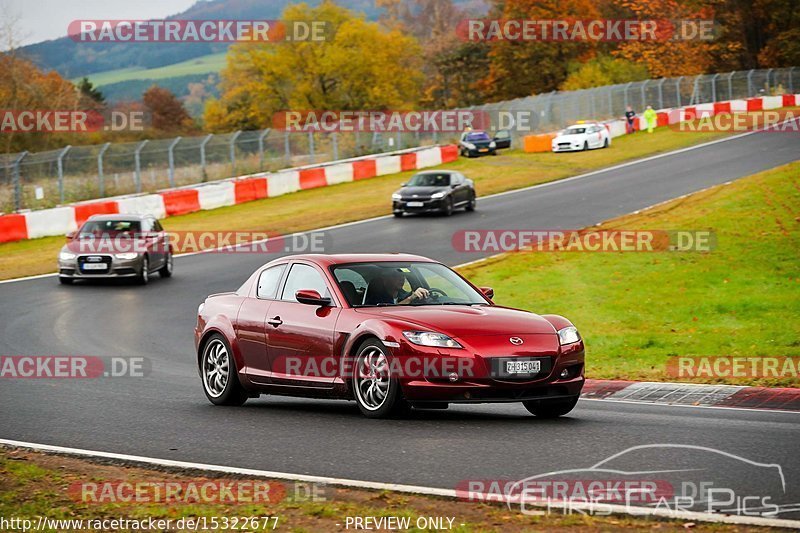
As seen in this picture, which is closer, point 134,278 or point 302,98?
point 134,278

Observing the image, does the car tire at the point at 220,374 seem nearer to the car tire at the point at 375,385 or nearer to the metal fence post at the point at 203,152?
the car tire at the point at 375,385

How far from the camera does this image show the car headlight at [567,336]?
10.4 meters

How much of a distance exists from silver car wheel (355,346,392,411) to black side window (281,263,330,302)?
3.53 ft

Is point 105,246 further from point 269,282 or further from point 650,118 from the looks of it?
point 650,118

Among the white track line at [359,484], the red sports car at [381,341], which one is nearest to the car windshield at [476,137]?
the red sports car at [381,341]

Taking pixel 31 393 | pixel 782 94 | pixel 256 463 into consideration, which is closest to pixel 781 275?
pixel 31 393

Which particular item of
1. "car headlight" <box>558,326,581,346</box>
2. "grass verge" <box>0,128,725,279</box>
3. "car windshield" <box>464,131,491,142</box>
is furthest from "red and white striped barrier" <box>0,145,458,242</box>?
"car headlight" <box>558,326,581,346</box>

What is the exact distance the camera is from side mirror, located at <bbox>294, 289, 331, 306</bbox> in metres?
10.8

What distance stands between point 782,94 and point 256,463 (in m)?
67.1

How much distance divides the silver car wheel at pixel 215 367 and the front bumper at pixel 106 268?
13556 millimetres

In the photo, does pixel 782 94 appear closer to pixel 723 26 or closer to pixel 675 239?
pixel 723 26

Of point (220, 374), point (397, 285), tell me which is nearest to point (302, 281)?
point (397, 285)

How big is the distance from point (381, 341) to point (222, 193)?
3272 centimetres

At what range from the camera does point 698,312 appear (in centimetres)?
1841
